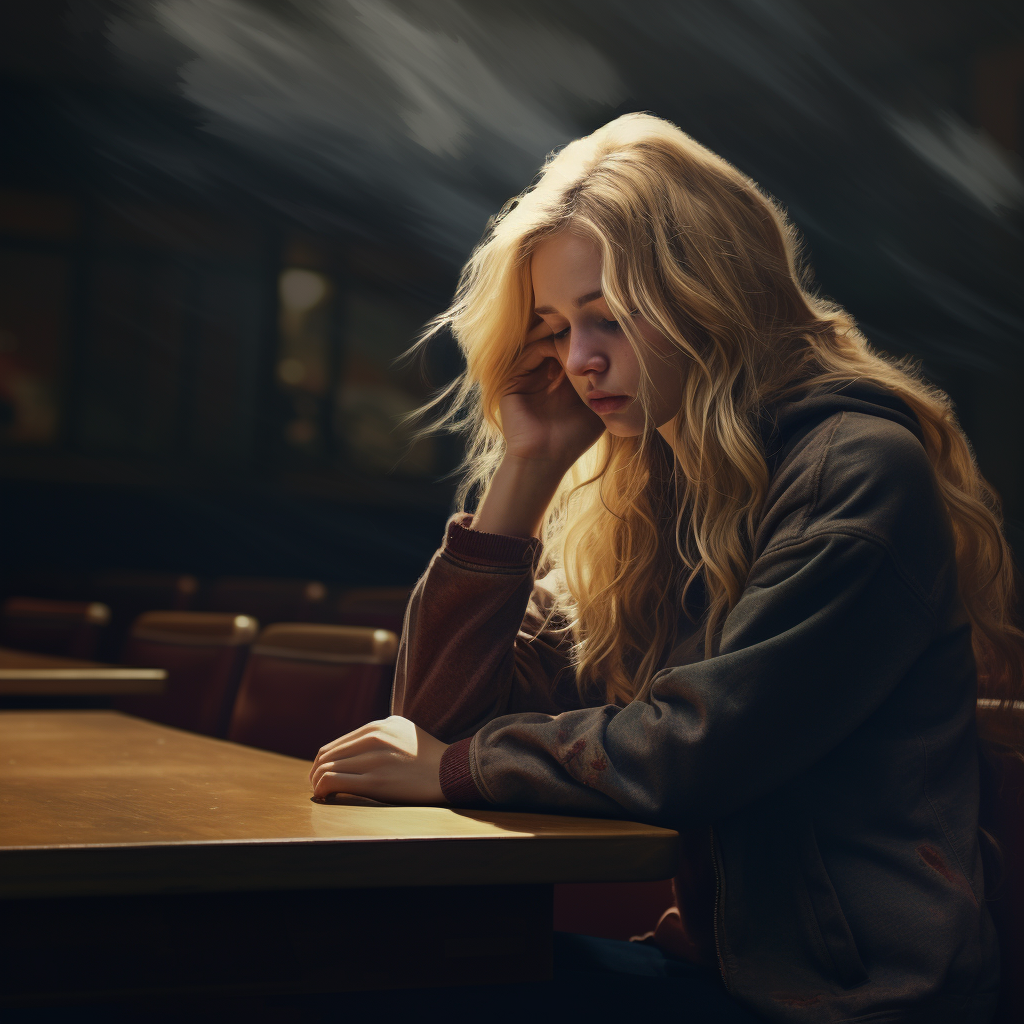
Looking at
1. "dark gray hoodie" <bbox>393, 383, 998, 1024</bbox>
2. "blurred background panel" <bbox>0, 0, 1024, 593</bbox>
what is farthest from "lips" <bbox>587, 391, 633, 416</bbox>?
"blurred background panel" <bbox>0, 0, 1024, 593</bbox>

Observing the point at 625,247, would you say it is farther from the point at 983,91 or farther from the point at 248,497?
the point at 248,497

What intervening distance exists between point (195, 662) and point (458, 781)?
4.21 feet

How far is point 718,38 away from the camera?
4898 millimetres

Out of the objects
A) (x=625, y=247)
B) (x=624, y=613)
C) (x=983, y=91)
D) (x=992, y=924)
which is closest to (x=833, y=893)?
(x=992, y=924)

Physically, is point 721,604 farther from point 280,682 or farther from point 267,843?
point 280,682

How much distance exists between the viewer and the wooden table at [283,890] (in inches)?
27.2

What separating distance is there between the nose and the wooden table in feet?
1.61

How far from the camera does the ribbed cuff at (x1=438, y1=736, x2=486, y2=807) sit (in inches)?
36.3

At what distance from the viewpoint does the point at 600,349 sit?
1146mm

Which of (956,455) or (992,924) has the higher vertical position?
(956,455)

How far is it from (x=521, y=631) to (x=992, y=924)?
623 mm

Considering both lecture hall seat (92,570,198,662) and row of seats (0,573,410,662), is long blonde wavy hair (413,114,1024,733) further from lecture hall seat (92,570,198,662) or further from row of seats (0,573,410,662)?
lecture hall seat (92,570,198,662)

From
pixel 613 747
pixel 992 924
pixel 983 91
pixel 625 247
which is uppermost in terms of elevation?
pixel 983 91

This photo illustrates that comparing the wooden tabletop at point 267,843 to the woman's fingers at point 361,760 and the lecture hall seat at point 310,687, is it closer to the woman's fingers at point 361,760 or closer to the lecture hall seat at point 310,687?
the woman's fingers at point 361,760
